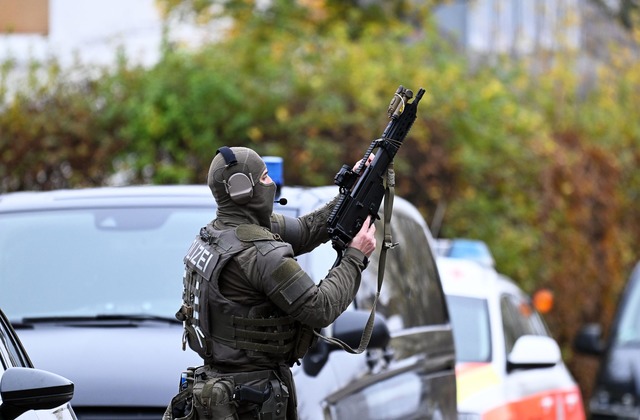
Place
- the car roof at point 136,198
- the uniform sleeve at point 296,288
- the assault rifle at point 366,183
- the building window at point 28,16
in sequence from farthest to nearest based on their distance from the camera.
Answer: the building window at point 28,16 → the car roof at point 136,198 → the assault rifle at point 366,183 → the uniform sleeve at point 296,288

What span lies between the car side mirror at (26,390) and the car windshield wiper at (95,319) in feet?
4.95

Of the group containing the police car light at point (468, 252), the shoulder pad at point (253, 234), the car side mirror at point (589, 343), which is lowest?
the car side mirror at point (589, 343)

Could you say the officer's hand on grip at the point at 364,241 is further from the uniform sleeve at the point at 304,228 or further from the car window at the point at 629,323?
the car window at the point at 629,323

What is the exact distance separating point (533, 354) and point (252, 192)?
152 inches

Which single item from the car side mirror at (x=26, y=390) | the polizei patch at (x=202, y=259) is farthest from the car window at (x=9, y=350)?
the polizei patch at (x=202, y=259)

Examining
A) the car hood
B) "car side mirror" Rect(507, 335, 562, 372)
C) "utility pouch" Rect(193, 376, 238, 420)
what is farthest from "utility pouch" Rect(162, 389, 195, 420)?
"car side mirror" Rect(507, 335, 562, 372)

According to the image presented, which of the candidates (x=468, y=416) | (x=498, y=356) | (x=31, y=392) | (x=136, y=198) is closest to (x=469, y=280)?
(x=498, y=356)

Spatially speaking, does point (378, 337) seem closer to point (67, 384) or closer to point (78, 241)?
point (78, 241)

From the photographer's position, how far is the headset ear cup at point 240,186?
4.59m

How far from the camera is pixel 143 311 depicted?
5.68m

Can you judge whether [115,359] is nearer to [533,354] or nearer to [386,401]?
[386,401]

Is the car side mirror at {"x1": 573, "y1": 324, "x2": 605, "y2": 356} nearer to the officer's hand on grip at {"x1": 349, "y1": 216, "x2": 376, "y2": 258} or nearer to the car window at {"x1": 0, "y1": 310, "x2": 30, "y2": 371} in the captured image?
the officer's hand on grip at {"x1": 349, "y1": 216, "x2": 376, "y2": 258}

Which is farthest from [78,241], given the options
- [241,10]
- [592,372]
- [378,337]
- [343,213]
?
[241,10]

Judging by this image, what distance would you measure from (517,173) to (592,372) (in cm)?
304
